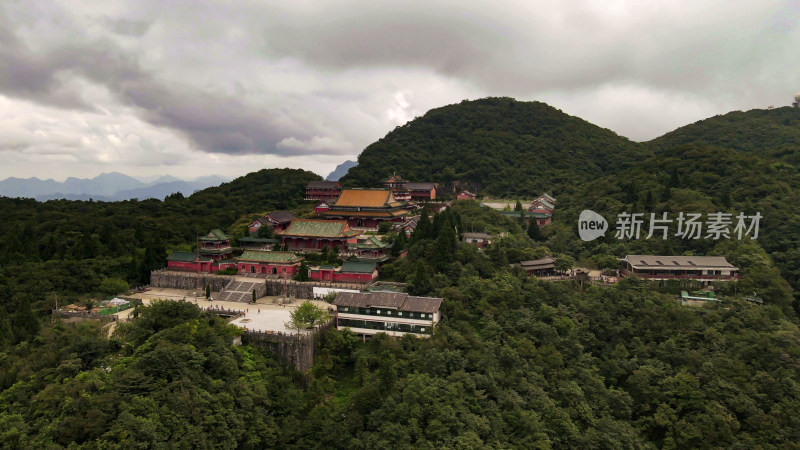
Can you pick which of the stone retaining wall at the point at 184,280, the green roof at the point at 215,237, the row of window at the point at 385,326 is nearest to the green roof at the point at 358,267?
the row of window at the point at 385,326

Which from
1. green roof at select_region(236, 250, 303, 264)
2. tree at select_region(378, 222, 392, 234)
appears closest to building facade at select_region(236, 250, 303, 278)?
green roof at select_region(236, 250, 303, 264)

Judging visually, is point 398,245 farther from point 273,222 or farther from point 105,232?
point 105,232

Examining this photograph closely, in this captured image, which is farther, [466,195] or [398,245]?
[466,195]

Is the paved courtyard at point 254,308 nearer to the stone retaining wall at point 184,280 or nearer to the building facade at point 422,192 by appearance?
the stone retaining wall at point 184,280

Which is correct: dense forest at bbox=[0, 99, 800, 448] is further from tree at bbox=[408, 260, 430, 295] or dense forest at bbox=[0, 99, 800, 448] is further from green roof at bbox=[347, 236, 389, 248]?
green roof at bbox=[347, 236, 389, 248]

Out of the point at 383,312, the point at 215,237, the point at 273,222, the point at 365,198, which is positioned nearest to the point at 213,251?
the point at 215,237

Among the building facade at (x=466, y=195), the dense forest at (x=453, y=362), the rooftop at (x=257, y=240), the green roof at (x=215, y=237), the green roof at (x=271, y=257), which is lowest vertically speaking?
the dense forest at (x=453, y=362)

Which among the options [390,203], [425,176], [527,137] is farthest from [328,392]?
[527,137]
